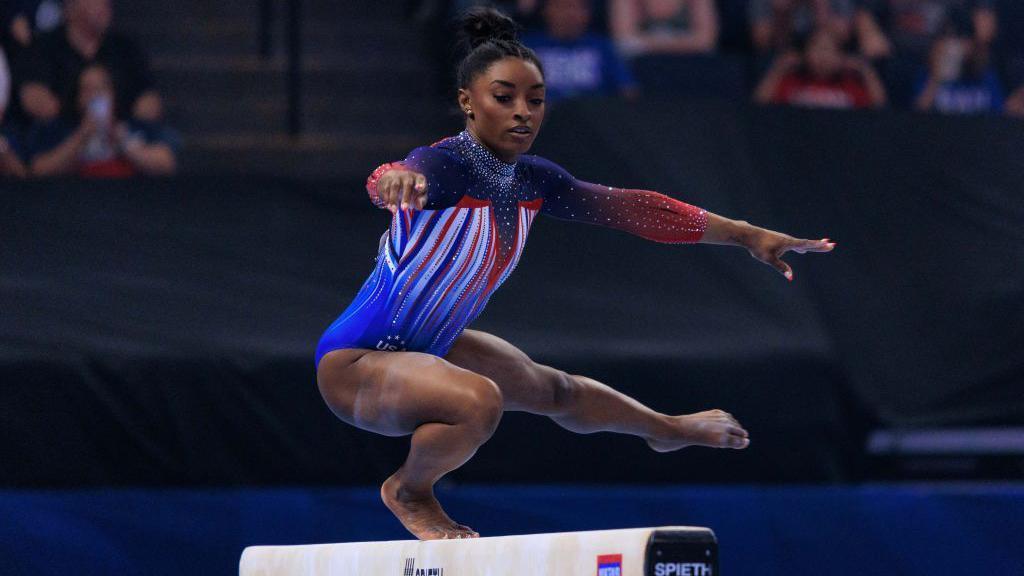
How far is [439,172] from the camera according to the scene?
3643 mm

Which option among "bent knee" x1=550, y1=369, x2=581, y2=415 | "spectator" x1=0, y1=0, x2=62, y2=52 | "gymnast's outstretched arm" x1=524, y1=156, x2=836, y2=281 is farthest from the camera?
"spectator" x1=0, y1=0, x2=62, y2=52

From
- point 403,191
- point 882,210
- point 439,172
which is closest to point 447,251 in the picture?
point 439,172

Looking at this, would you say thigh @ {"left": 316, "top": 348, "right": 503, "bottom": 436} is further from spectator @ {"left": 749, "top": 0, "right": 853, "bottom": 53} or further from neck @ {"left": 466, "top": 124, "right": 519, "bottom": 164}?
spectator @ {"left": 749, "top": 0, "right": 853, "bottom": 53}

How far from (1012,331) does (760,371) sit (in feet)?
4.11

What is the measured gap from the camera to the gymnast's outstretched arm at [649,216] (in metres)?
4.08

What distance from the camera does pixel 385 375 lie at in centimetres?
373

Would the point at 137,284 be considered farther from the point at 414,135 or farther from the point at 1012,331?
the point at 1012,331

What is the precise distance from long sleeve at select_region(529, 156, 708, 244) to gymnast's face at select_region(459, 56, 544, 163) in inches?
12.3

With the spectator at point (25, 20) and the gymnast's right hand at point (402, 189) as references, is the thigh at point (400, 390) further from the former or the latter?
the spectator at point (25, 20)

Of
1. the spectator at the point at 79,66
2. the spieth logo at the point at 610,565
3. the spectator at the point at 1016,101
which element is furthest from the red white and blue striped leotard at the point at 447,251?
the spectator at the point at 1016,101

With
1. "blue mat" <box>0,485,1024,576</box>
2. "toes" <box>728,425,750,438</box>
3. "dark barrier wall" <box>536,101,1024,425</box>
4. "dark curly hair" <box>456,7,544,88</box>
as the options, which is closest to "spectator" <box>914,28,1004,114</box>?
"dark barrier wall" <box>536,101,1024,425</box>

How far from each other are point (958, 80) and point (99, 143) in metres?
4.85

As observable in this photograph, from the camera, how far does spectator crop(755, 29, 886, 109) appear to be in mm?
7508

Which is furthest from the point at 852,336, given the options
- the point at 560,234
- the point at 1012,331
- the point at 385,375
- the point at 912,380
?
the point at 385,375
